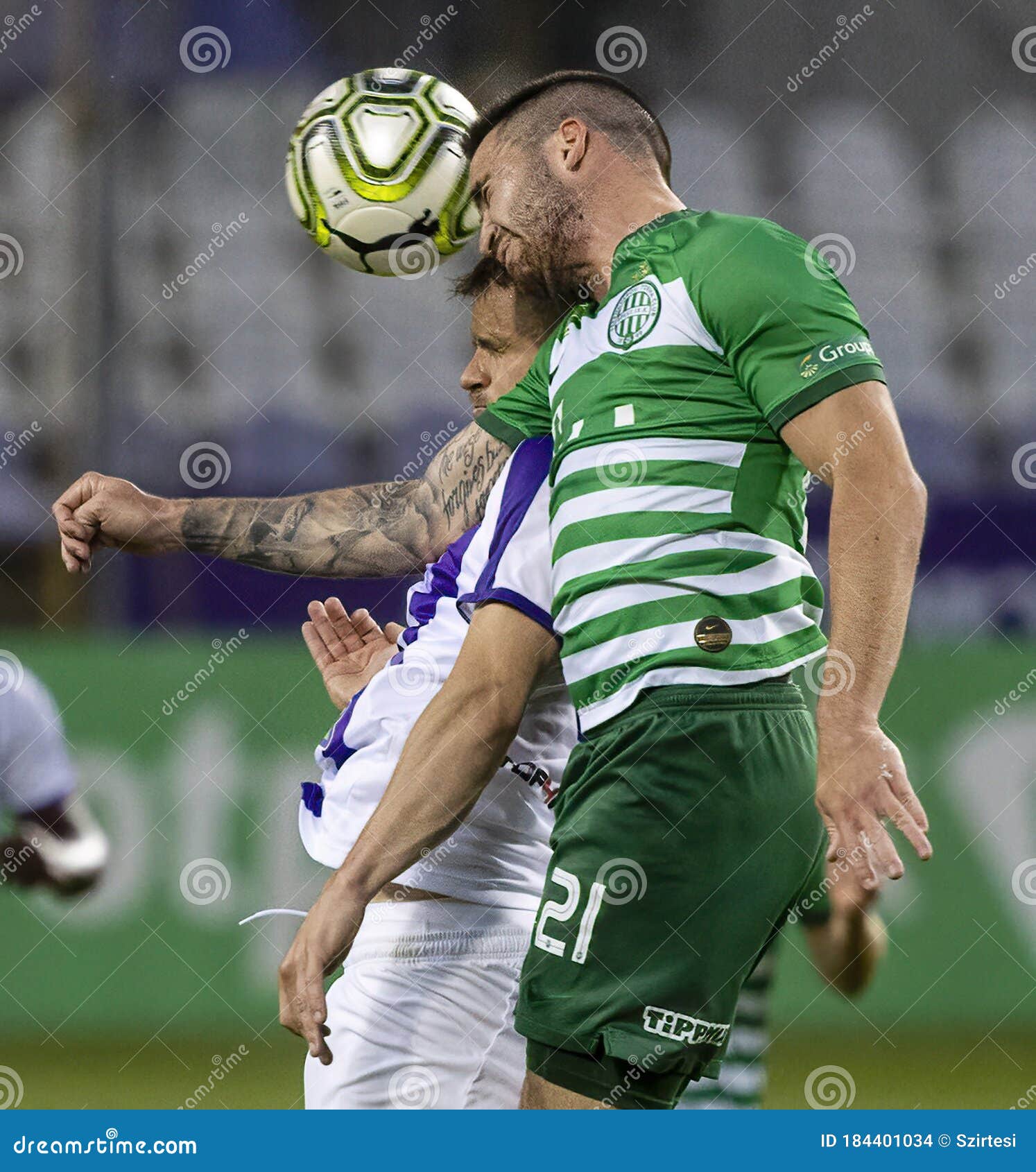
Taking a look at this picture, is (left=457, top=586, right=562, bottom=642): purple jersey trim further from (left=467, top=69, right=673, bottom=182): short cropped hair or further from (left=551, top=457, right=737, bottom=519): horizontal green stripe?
(left=467, top=69, right=673, bottom=182): short cropped hair

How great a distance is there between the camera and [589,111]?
207 centimetres

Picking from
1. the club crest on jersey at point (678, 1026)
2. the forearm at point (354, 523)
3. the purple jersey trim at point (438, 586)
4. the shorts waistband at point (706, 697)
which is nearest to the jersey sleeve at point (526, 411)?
the purple jersey trim at point (438, 586)

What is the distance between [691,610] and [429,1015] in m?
0.72

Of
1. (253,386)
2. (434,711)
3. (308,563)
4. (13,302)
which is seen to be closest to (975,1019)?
(308,563)

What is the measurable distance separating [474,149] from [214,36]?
4422 mm

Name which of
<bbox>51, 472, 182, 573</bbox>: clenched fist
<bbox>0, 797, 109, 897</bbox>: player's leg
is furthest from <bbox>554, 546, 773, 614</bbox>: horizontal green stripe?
<bbox>0, 797, 109, 897</bbox>: player's leg

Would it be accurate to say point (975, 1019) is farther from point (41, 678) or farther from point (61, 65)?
point (61, 65)

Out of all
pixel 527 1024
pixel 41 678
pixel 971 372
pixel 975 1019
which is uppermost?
pixel 971 372

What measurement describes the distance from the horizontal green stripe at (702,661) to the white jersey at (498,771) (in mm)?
246

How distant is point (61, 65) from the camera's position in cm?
568

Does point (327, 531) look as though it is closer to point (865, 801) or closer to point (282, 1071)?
point (865, 801)

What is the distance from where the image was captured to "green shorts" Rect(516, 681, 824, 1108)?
1549 millimetres

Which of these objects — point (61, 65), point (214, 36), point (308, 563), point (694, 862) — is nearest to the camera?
point (694, 862)

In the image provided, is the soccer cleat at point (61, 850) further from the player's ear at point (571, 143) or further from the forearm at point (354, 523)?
the player's ear at point (571, 143)
